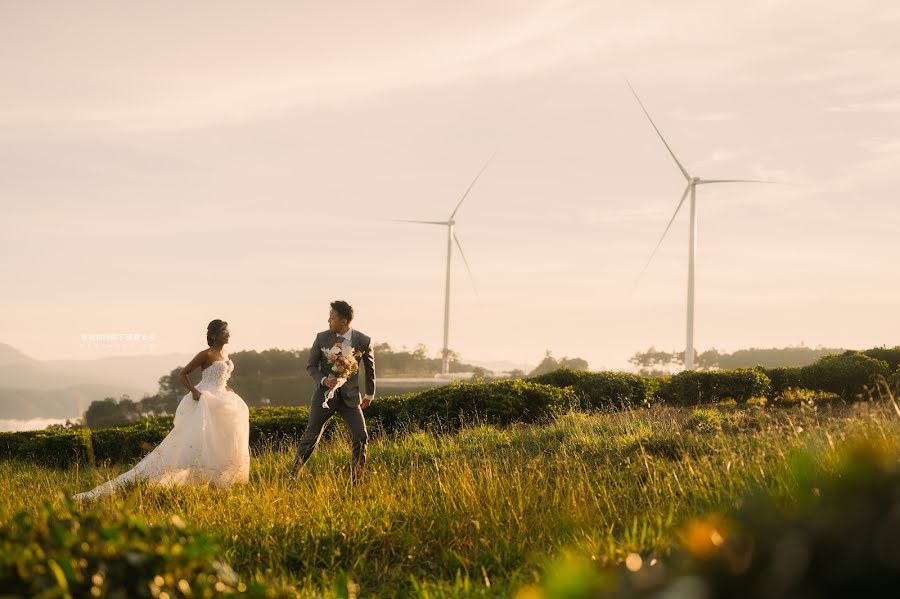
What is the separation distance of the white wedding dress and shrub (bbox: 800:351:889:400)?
16.2 m

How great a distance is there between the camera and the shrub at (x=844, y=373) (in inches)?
781

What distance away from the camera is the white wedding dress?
9.90 metres

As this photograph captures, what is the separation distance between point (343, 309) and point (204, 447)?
2.63 meters

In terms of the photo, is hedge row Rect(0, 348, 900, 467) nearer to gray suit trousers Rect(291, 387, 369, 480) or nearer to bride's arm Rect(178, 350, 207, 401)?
gray suit trousers Rect(291, 387, 369, 480)

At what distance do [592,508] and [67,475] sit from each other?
10.9 metres

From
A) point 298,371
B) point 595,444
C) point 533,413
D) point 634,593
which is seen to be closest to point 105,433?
point 533,413

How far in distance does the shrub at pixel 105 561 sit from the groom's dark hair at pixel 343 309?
283 inches

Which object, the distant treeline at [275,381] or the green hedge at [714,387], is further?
the distant treeline at [275,381]

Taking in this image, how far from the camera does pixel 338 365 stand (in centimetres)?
1002

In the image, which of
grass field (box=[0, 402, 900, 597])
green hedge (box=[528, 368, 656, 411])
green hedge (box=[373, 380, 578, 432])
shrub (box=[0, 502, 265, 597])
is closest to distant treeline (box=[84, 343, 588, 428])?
green hedge (box=[528, 368, 656, 411])

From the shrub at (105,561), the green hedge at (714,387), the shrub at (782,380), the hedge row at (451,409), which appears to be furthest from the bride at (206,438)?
the shrub at (782,380)

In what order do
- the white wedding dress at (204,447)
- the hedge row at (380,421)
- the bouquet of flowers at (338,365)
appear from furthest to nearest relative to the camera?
the hedge row at (380,421), the bouquet of flowers at (338,365), the white wedding dress at (204,447)

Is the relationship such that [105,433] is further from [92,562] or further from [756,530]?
[756,530]

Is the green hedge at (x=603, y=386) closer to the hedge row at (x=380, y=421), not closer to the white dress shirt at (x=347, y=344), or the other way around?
the hedge row at (x=380, y=421)
